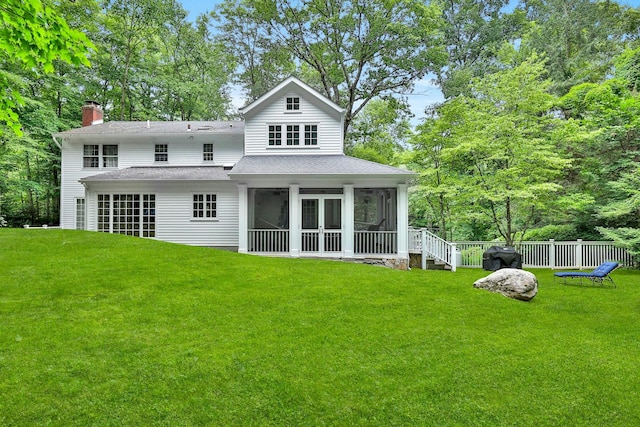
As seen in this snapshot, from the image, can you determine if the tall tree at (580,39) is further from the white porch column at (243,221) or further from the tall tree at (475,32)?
the white porch column at (243,221)

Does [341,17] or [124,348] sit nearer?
[124,348]

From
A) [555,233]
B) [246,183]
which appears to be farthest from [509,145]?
[246,183]

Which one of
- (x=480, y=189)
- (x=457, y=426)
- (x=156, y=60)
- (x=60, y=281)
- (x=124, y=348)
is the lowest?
(x=457, y=426)

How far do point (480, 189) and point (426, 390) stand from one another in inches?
503

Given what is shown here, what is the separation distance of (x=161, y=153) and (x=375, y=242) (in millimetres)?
12409

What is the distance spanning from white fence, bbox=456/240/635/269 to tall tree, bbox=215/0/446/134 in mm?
13323

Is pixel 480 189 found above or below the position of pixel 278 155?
below

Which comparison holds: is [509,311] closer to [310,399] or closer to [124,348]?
[310,399]

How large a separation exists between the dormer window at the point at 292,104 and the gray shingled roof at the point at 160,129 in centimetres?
307

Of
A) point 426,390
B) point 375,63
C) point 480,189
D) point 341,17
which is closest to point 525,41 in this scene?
point 375,63

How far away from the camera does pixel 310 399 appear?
433 cm

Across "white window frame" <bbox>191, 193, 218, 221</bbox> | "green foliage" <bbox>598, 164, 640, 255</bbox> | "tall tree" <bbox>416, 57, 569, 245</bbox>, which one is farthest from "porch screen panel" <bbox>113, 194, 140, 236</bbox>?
"green foliage" <bbox>598, 164, 640, 255</bbox>

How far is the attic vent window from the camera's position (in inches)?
659

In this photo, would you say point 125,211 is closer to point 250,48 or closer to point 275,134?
point 275,134
